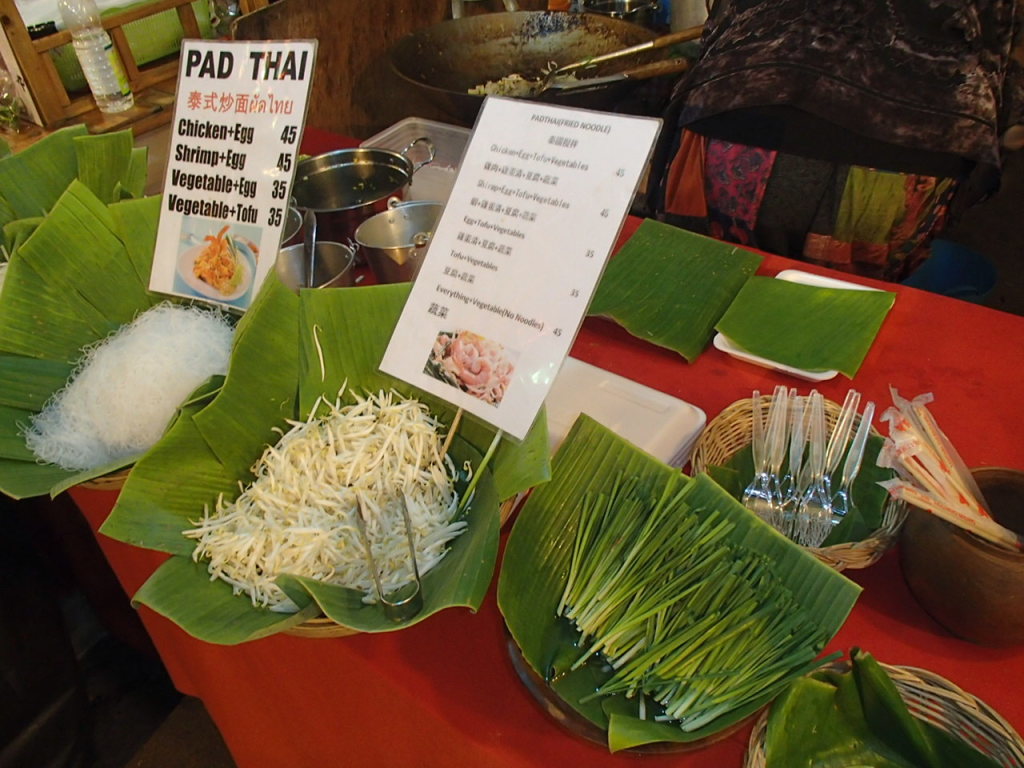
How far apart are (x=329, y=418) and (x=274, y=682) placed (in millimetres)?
396

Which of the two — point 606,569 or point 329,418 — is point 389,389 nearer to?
point 329,418

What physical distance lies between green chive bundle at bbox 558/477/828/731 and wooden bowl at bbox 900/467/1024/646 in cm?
20

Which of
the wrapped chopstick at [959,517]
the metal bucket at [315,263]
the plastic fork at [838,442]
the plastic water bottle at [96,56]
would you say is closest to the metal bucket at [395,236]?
the metal bucket at [315,263]

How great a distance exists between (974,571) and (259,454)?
907mm

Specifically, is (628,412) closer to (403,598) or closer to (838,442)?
(838,442)

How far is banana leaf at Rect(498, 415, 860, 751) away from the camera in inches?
27.4

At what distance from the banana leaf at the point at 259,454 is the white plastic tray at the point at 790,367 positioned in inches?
24.3

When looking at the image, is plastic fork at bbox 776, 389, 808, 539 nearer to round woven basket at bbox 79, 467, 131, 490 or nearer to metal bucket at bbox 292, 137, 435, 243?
round woven basket at bbox 79, 467, 131, 490

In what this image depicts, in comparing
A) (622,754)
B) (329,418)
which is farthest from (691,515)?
(329,418)

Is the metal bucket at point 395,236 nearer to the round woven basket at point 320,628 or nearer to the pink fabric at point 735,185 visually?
the round woven basket at point 320,628

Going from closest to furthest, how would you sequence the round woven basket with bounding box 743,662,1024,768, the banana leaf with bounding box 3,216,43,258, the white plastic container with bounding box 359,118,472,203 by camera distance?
A: 1. the round woven basket with bounding box 743,662,1024,768
2. the banana leaf with bounding box 3,216,43,258
3. the white plastic container with bounding box 359,118,472,203

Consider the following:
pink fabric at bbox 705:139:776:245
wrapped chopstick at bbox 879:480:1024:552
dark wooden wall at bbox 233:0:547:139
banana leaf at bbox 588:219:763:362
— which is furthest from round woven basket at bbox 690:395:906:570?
dark wooden wall at bbox 233:0:547:139

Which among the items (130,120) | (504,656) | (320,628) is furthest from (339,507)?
(130,120)

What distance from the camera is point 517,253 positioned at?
817 mm
